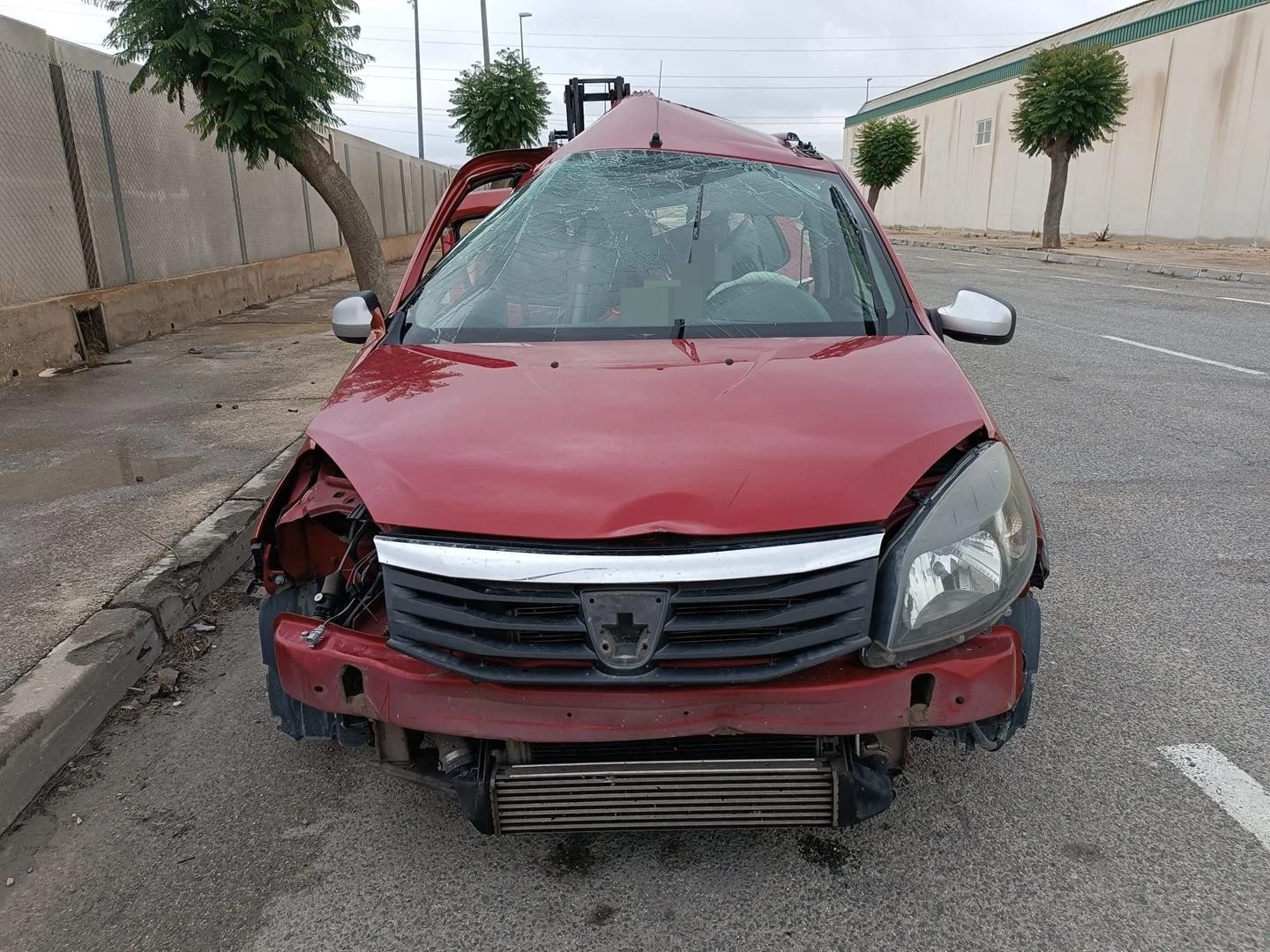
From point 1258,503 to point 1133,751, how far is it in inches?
113

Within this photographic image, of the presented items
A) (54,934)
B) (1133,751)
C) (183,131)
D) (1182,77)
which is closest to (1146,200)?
(1182,77)

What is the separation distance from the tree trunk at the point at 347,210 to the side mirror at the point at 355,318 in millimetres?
8297

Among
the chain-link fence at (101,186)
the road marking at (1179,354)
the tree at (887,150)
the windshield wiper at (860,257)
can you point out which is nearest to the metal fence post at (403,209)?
the chain-link fence at (101,186)

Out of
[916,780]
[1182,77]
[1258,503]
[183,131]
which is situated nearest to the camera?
[916,780]

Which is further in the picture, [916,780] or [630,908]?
[916,780]

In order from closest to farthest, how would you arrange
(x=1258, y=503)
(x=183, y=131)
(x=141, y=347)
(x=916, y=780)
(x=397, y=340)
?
(x=916, y=780)
(x=397, y=340)
(x=1258, y=503)
(x=141, y=347)
(x=183, y=131)

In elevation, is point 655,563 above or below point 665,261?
below

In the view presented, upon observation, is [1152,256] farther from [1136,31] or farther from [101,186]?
[101,186]

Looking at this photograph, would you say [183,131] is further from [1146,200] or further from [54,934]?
[1146,200]

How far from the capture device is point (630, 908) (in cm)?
223

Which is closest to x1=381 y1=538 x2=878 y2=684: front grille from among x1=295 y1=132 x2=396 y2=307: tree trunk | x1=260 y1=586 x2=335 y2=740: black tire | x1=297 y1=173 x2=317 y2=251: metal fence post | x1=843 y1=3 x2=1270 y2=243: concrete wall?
x1=260 y1=586 x2=335 y2=740: black tire

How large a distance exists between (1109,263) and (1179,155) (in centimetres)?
1153

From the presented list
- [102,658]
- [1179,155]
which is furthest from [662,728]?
[1179,155]

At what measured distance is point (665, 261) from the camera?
309 centimetres
